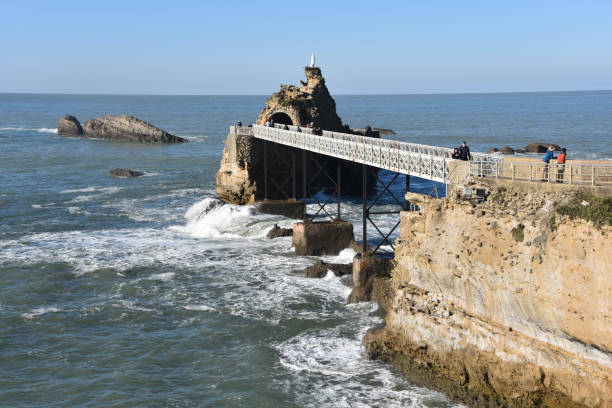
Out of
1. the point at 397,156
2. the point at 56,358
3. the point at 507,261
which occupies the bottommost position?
the point at 56,358

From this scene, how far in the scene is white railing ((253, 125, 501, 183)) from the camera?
20109 mm

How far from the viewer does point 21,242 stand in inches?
1267

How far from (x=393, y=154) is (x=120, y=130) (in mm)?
81185

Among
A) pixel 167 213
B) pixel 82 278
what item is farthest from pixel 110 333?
pixel 167 213

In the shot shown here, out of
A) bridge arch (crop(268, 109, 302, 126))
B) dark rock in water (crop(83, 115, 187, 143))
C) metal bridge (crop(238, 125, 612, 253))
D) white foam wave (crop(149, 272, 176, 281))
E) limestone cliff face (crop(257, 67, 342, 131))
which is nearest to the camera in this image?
metal bridge (crop(238, 125, 612, 253))

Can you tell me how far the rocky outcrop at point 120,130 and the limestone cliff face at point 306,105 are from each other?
Answer: 156ft

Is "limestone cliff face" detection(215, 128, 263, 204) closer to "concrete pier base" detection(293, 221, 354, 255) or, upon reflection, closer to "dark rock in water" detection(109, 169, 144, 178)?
"concrete pier base" detection(293, 221, 354, 255)

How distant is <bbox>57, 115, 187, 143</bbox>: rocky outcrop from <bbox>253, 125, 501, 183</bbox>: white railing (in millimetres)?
60841

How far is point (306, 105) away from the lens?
43.5 meters

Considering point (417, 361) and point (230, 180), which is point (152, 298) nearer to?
point (417, 361)

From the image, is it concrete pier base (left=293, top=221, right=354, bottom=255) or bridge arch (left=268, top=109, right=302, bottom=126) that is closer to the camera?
concrete pier base (left=293, top=221, right=354, bottom=255)

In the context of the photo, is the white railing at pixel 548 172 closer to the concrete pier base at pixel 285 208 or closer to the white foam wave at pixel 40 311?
the white foam wave at pixel 40 311

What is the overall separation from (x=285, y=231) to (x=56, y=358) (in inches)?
619

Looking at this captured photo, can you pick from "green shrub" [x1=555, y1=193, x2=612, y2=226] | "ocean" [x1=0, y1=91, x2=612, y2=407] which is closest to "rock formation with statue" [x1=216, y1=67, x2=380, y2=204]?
"ocean" [x1=0, y1=91, x2=612, y2=407]
